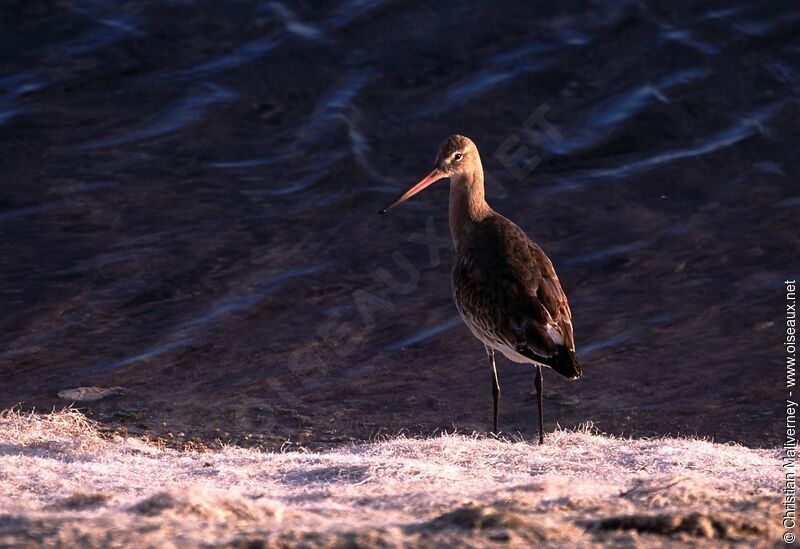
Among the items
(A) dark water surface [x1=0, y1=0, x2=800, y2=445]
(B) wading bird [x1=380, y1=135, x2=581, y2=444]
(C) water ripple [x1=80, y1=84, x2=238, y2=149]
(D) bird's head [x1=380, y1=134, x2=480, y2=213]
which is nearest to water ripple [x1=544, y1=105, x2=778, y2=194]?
(A) dark water surface [x1=0, y1=0, x2=800, y2=445]

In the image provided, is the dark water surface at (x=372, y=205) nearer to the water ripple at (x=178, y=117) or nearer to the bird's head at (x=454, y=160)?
the water ripple at (x=178, y=117)

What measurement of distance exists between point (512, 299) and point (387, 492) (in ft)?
9.23

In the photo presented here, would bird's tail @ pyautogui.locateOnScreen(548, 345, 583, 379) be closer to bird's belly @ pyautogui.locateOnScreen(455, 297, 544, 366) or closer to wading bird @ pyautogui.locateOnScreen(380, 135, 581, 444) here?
wading bird @ pyautogui.locateOnScreen(380, 135, 581, 444)

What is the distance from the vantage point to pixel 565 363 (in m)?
8.02

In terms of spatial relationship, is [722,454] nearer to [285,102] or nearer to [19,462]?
[19,462]

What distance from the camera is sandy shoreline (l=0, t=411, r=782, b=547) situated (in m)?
4.68

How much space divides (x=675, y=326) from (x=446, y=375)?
2160 millimetres

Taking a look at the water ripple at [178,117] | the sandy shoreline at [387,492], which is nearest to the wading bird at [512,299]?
the sandy shoreline at [387,492]

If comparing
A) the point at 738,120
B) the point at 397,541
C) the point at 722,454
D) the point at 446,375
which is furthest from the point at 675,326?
the point at 397,541

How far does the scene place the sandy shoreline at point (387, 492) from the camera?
4684 mm

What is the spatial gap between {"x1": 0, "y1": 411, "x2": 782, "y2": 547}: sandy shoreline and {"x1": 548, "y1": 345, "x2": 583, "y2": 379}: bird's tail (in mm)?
391

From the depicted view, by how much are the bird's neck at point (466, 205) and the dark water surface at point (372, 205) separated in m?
1.26

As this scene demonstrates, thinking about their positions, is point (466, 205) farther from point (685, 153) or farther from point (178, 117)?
point (178, 117)

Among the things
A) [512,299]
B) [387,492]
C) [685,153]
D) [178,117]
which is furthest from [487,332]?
[178,117]
